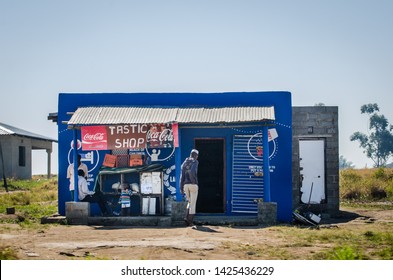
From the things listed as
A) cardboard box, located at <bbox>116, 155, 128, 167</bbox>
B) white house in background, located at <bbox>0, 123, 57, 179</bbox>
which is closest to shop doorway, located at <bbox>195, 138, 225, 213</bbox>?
cardboard box, located at <bbox>116, 155, 128, 167</bbox>

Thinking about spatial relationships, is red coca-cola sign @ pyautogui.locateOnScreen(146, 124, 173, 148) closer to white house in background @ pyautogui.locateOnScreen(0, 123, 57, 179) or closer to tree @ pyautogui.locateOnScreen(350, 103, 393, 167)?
white house in background @ pyautogui.locateOnScreen(0, 123, 57, 179)

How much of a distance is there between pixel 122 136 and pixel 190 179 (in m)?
2.81

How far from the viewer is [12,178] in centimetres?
3472

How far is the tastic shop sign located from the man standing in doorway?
5.93 ft

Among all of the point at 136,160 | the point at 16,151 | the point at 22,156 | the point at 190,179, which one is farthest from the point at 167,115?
the point at 22,156

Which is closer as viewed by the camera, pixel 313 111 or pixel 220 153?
pixel 220 153

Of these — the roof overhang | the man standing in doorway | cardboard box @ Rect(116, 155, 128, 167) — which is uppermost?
the roof overhang

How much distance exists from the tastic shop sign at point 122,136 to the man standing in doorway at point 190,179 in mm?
1807

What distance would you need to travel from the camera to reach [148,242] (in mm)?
11945

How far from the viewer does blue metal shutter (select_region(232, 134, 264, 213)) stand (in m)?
17.5

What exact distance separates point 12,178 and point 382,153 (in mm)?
62806

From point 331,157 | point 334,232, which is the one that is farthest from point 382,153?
point 334,232

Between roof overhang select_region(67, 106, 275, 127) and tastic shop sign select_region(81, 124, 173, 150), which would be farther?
tastic shop sign select_region(81, 124, 173, 150)

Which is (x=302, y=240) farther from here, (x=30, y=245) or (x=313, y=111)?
(x=313, y=111)
